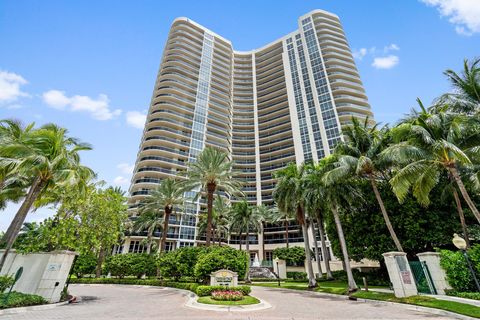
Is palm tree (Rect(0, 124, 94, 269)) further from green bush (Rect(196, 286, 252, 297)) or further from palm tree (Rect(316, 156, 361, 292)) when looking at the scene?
palm tree (Rect(316, 156, 361, 292))

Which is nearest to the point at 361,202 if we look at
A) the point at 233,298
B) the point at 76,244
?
the point at 233,298

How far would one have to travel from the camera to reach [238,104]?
293 ft

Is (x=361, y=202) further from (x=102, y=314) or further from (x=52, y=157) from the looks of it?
(x=52, y=157)

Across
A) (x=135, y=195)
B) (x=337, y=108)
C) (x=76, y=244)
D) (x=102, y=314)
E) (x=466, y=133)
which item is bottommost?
(x=102, y=314)

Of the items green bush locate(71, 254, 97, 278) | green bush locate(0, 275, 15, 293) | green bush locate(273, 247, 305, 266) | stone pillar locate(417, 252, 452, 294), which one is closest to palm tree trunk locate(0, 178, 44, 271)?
green bush locate(0, 275, 15, 293)

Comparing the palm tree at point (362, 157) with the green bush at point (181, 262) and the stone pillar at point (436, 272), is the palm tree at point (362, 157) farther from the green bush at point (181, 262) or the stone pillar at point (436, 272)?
the green bush at point (181, 262)

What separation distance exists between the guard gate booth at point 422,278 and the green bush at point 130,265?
29.9 meters

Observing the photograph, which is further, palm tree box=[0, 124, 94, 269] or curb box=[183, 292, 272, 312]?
palm tree box=[0, 124, 94, 269]

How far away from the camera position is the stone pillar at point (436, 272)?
16328 millimetres

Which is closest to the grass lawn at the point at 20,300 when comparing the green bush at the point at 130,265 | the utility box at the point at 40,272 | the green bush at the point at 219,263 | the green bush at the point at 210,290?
the utility box at the point at 40,272

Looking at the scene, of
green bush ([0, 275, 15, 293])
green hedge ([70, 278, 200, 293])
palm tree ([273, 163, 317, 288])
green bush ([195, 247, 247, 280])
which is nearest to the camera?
green bush ([0, 275, 15, 293])

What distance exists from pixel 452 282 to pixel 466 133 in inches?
401

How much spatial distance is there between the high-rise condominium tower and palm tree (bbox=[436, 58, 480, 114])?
43.9 metres

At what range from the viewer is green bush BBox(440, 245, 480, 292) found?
50.6ft
